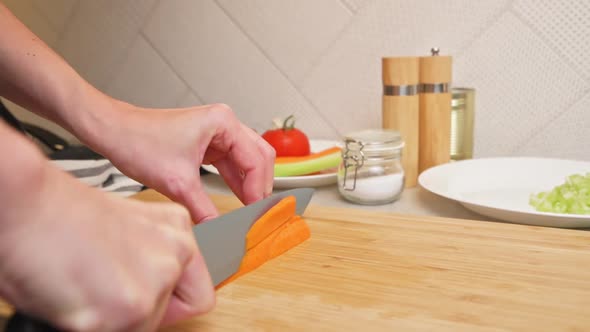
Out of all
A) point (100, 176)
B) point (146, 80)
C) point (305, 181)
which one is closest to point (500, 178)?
point (305, 181)

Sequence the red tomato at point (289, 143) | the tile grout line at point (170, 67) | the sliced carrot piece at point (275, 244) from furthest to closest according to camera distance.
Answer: the tile grout line at point (170, 67) < the red tomato at point (289, 143) < the sliced carrot piece at point (275, 244)

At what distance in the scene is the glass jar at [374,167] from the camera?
91cm

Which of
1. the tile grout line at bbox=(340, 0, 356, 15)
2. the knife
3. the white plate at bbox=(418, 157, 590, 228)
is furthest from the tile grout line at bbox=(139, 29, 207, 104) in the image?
the knife

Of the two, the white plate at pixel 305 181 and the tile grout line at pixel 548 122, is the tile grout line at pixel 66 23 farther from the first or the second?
the tile grout line at pixel 548 122

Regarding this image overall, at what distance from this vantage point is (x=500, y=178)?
971mm

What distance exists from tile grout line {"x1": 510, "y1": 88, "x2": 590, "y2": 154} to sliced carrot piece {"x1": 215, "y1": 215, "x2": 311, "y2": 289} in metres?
0.58

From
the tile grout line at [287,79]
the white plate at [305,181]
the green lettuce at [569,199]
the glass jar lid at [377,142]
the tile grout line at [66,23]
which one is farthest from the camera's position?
the tile grout line at [66,23]

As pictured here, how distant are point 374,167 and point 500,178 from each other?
246 millimetres

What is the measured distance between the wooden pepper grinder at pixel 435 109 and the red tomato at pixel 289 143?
0.81 feet

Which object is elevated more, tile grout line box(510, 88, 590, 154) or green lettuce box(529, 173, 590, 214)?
tile grout line box(510, 88, 590, 154)

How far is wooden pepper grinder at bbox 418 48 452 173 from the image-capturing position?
3.19 ft

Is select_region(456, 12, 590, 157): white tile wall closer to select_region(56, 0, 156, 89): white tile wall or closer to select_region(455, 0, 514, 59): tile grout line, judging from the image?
select_region(455, 0, 514, 59): tile grout line

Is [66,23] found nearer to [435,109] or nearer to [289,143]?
[289,143]

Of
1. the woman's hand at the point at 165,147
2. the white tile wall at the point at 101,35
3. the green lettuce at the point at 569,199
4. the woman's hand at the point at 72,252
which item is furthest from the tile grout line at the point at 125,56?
the woman's hand at the point at 72,252
